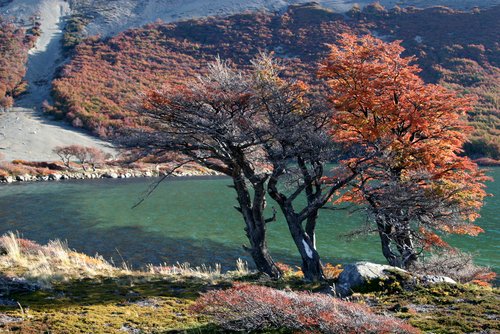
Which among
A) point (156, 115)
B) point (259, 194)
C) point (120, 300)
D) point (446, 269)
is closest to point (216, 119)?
point (156, 115)

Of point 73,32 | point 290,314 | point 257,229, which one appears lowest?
point 257,229

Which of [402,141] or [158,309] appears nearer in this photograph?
[158,309]

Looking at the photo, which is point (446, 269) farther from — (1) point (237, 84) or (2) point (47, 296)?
(2) point (47, 296)

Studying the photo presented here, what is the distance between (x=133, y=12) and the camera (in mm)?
141625

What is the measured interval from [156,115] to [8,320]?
6.21 meters

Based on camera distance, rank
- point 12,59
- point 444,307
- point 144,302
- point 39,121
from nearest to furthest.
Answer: point 444,307
point 144,302
point 39,121
point 12,59

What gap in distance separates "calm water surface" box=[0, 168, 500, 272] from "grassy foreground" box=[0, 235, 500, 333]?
225 inches

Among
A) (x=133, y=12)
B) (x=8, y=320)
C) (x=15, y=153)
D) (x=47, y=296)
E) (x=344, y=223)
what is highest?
(x=133, y=12)

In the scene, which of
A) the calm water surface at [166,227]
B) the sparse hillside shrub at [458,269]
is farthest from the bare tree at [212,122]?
the sparse hillside shrub at [458,269]

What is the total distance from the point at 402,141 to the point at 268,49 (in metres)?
95.7

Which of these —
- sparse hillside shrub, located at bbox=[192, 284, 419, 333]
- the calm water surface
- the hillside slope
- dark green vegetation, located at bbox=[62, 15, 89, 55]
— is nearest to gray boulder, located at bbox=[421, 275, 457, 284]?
sparse hillside shrub, located at bbox=[192, 284, 419, 333]

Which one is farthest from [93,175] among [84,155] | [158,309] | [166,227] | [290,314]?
[290,314]

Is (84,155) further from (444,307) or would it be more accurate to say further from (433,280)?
(444,307)

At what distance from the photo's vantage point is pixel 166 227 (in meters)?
26.9
